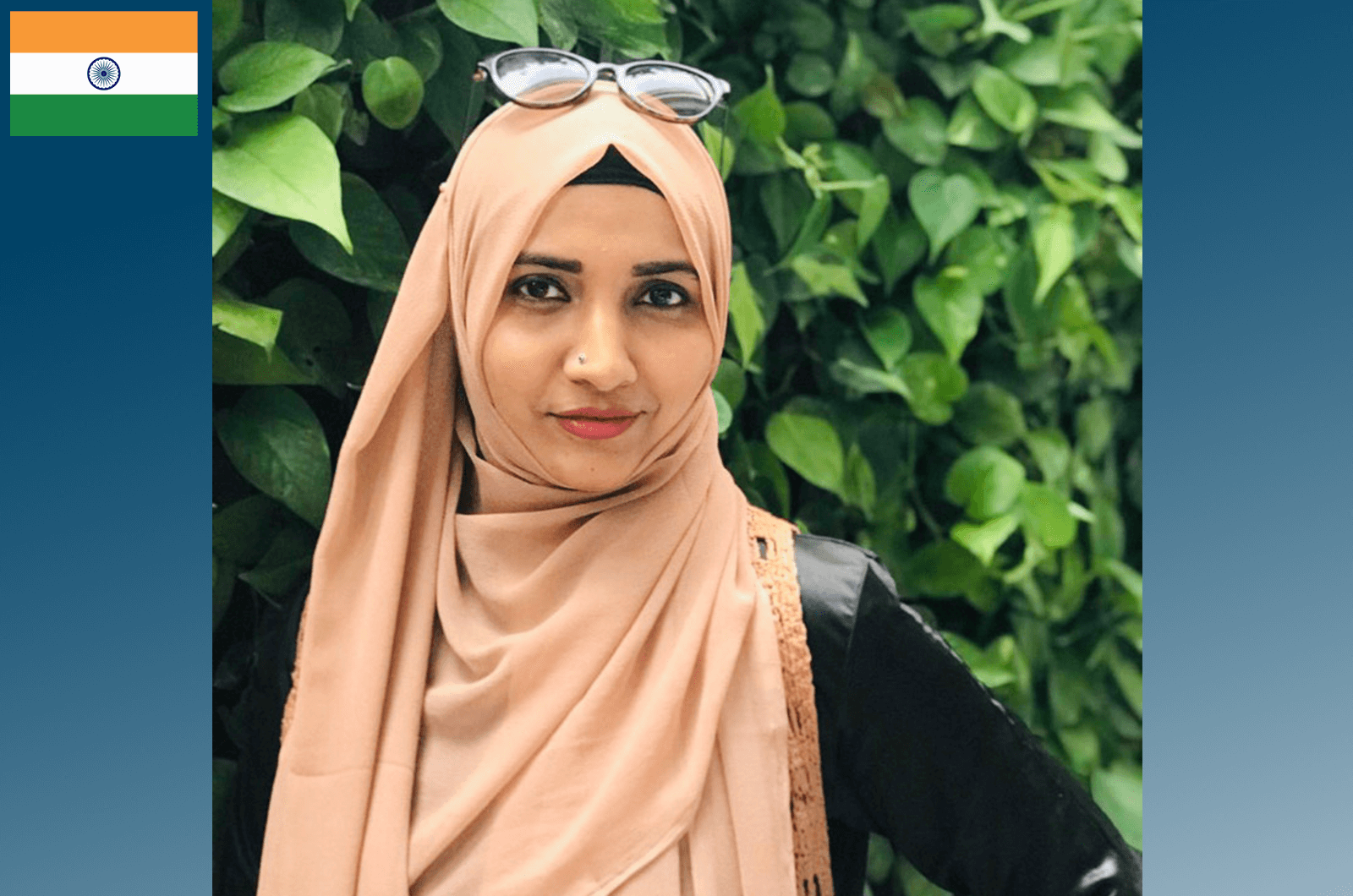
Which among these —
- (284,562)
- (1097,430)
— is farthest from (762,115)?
(284,562)

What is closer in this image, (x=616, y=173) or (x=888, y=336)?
(x=616, y=173)

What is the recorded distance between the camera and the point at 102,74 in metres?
1.04

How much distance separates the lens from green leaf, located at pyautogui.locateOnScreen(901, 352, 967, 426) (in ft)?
4.82

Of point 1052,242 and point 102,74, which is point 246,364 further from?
A: point 1052,242

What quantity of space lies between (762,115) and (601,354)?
1.67 ft

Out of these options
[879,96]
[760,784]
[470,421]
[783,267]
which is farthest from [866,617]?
[879,96]

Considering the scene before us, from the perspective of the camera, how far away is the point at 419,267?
103cm

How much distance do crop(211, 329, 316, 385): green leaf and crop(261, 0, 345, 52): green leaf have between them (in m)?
0.24

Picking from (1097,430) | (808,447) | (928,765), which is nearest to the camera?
(928,765)

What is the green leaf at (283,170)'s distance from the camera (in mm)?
1123

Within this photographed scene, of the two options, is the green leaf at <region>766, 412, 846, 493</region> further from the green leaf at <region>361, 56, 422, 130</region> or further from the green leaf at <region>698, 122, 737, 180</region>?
the green leaf at <region>361, 56, 422, 130</region>

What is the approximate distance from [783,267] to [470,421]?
44 centimetres

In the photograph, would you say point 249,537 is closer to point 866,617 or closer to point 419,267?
point 419,267

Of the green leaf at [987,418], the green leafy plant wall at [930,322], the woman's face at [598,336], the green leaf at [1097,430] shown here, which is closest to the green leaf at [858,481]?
the green leafy plant wall at [930,322]
